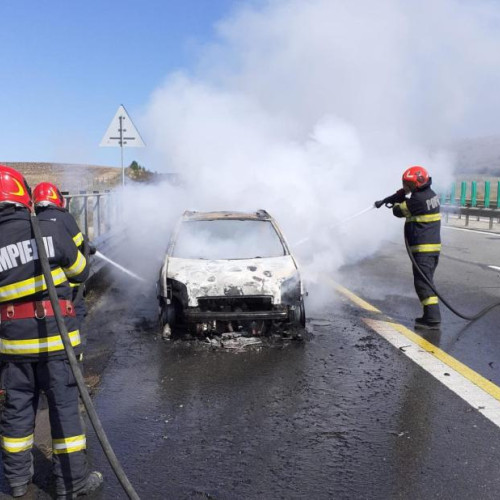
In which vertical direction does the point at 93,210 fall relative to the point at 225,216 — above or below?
below

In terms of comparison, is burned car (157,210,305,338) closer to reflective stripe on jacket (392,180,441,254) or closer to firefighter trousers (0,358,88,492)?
reflective stripe on jacket (392,180,441,254)

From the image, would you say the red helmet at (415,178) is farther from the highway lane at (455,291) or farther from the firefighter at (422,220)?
the highway lane at (455,291)

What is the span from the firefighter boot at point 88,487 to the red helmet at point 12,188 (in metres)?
1.53

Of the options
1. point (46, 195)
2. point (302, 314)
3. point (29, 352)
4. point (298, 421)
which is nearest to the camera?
point (29, 352)

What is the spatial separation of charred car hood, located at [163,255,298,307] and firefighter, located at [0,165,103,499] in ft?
8.62

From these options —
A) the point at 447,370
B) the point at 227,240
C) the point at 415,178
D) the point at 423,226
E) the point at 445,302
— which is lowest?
the point at 447,370

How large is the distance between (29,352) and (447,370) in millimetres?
3492

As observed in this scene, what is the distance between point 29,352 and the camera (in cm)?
301

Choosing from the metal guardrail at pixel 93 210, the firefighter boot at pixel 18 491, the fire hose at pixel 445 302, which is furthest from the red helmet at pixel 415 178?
the metal guardrail at pixel 93 210

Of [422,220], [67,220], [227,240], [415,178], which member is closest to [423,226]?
[422,220]

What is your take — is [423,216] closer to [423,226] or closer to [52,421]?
[423,226]

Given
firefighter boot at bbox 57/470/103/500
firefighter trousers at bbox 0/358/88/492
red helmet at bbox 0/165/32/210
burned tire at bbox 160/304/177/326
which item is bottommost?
firefighter boot at bbox 57/470/103/500

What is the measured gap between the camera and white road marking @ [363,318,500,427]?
4.15m

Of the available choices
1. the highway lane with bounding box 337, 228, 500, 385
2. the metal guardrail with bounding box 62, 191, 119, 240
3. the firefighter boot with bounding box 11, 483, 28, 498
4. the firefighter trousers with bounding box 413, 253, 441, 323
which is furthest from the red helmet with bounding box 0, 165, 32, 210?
the metal guardrail with bounding box 62, 191, 119, 240
